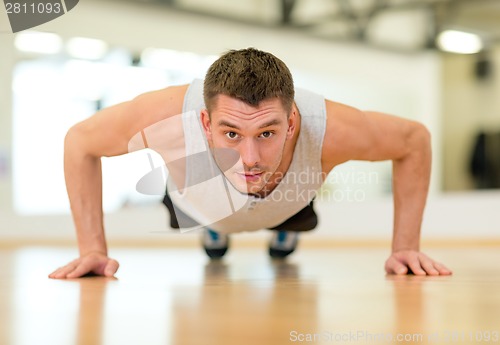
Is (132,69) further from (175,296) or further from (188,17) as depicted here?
(175,296)

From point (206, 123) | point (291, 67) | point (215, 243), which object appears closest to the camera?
point (206, 123)

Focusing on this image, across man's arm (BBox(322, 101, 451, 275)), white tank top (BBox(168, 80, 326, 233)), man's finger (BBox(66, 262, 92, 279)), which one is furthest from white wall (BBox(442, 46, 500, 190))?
man's finger (BBox(66, 262, 92, 279))

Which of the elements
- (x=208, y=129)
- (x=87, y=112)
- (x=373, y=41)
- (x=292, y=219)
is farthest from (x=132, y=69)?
(x=208, y=129)

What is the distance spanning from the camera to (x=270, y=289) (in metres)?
1.59

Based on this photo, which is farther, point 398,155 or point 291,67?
point 291,67

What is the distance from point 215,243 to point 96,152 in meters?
1.01

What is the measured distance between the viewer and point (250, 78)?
61.1 inches

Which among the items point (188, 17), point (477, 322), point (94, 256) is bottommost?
point (94, 256)

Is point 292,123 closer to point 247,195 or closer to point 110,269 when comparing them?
point 247,195

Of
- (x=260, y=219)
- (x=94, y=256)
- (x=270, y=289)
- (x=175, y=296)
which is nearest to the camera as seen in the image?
(x=175, y=296)

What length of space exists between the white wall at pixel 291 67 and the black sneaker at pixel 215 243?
4.90 feet

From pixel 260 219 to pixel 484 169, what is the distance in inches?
192

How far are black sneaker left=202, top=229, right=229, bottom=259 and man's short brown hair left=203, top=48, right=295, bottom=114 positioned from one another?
1.28 meters

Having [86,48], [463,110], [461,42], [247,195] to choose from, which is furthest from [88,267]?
[461,42]
